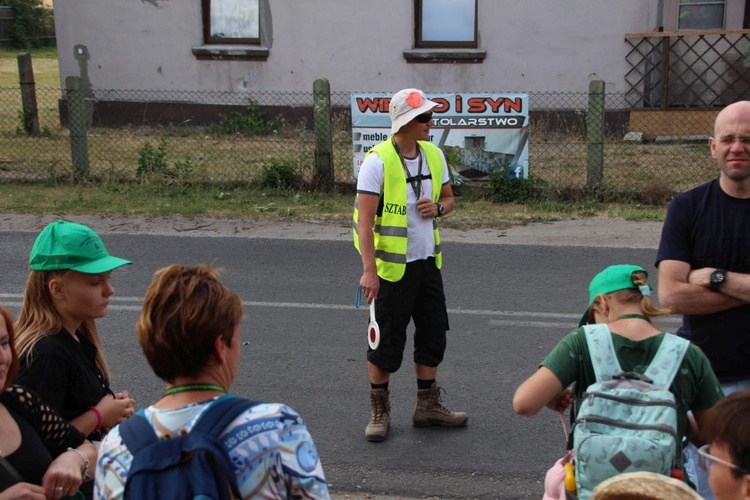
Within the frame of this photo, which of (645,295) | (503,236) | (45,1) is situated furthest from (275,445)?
(45,1)

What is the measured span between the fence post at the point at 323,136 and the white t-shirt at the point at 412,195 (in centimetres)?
675

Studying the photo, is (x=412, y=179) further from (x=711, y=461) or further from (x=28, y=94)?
(x=28, y=94)

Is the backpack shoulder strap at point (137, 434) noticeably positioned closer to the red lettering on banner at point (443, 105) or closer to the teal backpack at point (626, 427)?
the teal backpack at point (626, 427)

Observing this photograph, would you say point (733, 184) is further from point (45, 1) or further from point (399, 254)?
point (45, 1)

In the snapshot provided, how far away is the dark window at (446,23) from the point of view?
54.9 feet

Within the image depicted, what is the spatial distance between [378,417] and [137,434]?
10.3 ft

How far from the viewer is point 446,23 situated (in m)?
16.8

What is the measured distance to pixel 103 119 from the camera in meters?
18.0

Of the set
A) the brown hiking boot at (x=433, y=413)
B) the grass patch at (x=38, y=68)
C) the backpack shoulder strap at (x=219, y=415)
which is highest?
the grass patch at (x=38, y=68)

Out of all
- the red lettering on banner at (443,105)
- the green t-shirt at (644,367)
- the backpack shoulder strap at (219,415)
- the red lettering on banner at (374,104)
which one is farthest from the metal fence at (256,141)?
the backpack shoulder strap at (219,415)

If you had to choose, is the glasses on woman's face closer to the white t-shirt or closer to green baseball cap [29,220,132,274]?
green baseball cap [29,220,132,274]

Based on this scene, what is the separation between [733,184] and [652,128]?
42.9 feet

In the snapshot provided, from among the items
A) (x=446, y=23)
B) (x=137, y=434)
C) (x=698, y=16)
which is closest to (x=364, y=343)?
A: (x=137, y=434)

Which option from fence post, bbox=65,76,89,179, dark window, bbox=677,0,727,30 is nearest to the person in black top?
fence post, bbox=65,76,89,179
